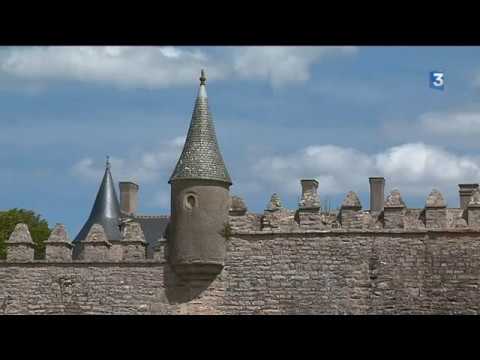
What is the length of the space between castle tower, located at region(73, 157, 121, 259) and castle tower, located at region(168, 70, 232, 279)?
14.2 m

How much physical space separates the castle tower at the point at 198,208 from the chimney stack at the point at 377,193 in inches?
385

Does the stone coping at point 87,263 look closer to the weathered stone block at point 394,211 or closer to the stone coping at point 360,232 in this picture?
the stone coping at point 360,232

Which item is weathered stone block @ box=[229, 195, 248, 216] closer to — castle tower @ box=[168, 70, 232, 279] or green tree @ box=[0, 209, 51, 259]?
castle tower @ box=[168, 70, 232, 279]

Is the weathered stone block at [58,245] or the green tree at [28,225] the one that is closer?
the weathered stone block at [58,245]

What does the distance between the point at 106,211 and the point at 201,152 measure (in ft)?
52.7

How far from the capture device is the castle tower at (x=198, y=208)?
23.2m

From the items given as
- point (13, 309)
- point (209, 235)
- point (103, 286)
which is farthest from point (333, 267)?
point (13, 309)

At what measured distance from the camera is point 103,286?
79.3 feet

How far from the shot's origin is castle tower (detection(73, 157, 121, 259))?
37.9 metres

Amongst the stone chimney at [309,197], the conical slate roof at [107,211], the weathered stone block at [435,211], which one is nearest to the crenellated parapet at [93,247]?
the stone chimney at [309,197]

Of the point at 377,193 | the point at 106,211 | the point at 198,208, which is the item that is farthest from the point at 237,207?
the point at 106,211

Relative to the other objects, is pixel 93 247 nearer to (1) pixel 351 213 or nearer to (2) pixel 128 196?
(1) pixel 351 213
